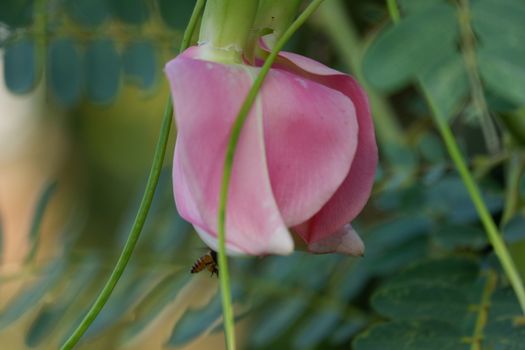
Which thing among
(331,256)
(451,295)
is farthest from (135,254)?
(451,295)

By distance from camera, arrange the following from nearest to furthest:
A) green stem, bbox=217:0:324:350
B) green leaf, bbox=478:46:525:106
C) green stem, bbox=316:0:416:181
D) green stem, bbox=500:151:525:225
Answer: green stem, bbox=217:0:324:350 < green leaf, bbox=478:46:525:106 < green stem, bbox=500:151:525:225 < green stem, bbox=316:0:416:181

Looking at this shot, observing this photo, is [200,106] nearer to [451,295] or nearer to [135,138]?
[451,295]

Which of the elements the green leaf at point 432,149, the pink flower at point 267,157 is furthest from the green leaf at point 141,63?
the pink flower at point 267,157

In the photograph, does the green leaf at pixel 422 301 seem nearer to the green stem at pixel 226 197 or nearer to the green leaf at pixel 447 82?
the green leaf at pixel 447 82

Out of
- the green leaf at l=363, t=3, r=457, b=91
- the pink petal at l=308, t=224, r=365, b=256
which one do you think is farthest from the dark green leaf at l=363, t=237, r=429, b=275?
the pink petal at l=308, t=224, r=365, b=256

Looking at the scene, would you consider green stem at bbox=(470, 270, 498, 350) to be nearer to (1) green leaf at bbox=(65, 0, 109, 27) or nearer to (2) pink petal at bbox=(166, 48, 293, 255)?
(2) pink petal at bbox=(166, 48, 293, 255)

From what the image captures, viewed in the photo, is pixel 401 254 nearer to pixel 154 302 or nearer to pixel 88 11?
pixel 154 302
